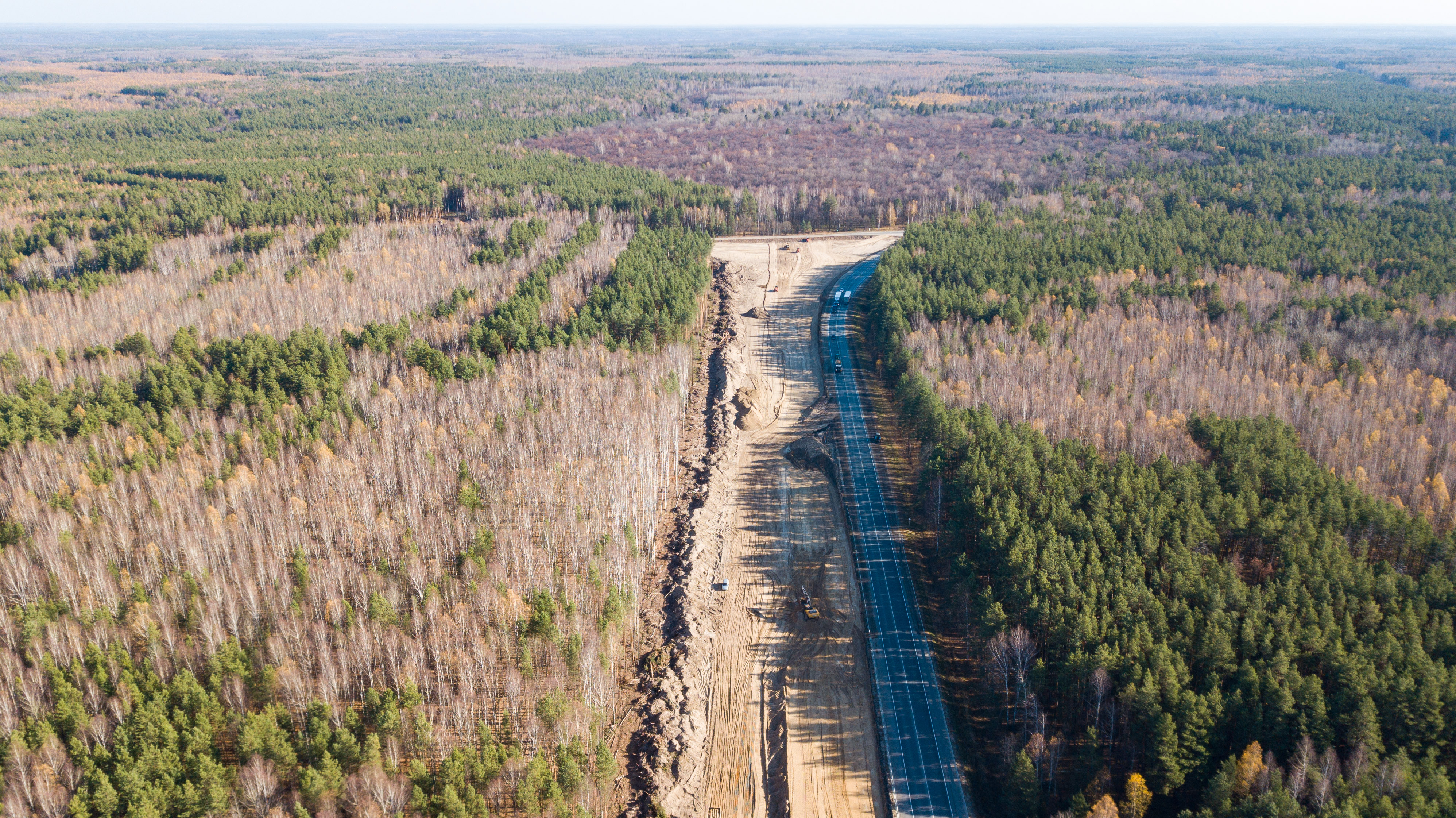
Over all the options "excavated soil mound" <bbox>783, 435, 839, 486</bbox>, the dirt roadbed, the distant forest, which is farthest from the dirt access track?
the distant forest

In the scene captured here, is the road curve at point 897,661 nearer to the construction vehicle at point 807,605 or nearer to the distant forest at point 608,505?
the distant forest at point 608,505

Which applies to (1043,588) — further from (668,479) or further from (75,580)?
(75,580)

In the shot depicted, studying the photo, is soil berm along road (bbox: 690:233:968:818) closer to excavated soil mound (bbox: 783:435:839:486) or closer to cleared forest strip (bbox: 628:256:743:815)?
excavated soil mound (bbox: 783:435:839:486)

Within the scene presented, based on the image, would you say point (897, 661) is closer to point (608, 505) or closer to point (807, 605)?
point (807, 605)

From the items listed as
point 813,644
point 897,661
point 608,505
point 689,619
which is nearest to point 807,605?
point 813,644

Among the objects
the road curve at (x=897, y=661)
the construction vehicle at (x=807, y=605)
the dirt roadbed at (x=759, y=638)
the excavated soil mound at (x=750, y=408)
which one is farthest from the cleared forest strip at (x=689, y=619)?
the road curve at (x=897, y=661)

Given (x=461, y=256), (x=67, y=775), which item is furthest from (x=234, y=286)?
(x=67, y=775)
